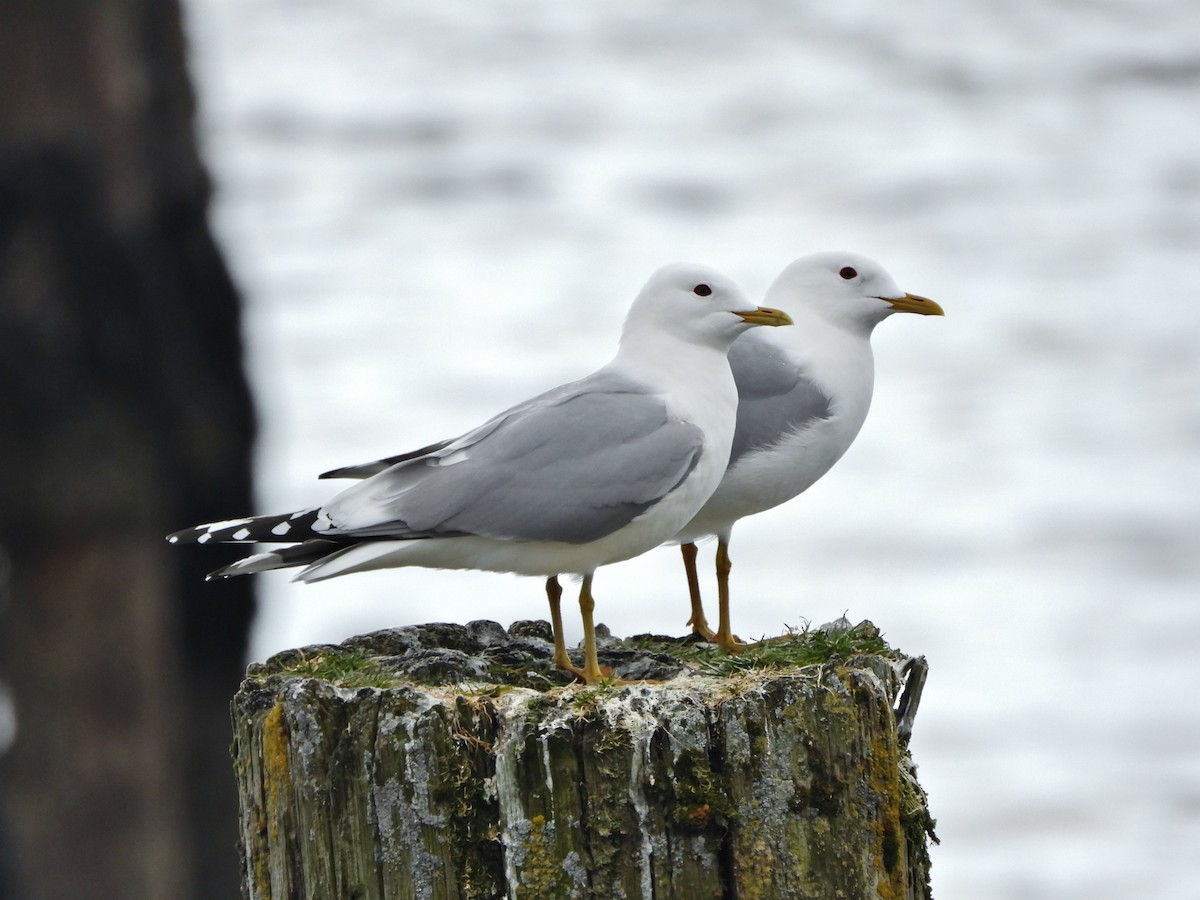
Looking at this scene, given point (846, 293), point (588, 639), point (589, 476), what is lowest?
point (588, 639)

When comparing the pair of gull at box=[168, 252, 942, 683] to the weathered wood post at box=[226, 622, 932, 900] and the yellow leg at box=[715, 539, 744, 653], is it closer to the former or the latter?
the yellow leg at box=[715, 539, 744, 653]

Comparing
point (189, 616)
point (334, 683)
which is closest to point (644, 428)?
point (334, 683)

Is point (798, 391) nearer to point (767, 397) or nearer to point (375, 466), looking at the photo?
point (767, 397)

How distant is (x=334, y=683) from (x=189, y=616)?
19.3ft

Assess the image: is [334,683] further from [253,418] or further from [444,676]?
[253,418]

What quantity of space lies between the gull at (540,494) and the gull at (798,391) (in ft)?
1.78

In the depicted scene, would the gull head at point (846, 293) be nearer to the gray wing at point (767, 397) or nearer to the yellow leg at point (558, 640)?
the gray wing at point (767, 397)

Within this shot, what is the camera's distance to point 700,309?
554 cm

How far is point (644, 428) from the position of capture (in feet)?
17.1

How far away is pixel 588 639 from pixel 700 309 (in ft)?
3.76

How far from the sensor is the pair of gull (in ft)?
16.4

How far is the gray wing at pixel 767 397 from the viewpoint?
5.99 m

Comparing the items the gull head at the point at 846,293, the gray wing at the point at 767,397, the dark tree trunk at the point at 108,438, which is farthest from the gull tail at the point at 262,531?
the dark tree trunk at the point at 108,438

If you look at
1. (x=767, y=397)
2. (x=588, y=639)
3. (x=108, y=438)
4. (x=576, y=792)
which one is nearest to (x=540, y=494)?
(x=588, y=639)
